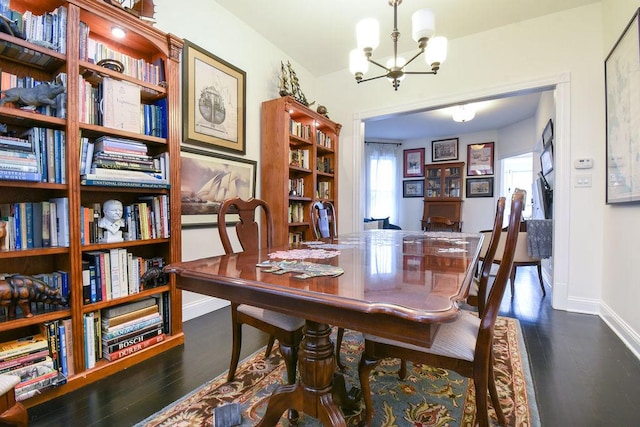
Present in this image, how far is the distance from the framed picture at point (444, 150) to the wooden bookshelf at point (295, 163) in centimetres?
398

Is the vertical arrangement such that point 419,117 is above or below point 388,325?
above

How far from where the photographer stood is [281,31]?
3.12 metres

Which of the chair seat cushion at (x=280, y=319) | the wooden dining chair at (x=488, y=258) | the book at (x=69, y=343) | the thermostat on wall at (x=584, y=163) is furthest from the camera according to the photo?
the thermostat on wall at (x=584, y=163)

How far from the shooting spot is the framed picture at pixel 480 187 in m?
6.39

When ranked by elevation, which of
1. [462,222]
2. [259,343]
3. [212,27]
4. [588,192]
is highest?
[212,27]

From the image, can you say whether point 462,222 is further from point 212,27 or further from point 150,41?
point 150,41

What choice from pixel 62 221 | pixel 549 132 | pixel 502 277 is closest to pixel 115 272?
pixel 62 221

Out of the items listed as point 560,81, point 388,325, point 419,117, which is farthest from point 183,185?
point 419,117

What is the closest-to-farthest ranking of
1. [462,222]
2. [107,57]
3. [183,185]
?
[107,57], [183,185], [462,222]

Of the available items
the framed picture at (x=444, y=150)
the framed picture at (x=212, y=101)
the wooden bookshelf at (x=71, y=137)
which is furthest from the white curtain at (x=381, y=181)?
the wooden bookshelf at (x=71, y=137)

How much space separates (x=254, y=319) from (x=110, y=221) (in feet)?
3.54

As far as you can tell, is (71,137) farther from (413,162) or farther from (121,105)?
(413,162)

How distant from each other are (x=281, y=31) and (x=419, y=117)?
10.7 feet

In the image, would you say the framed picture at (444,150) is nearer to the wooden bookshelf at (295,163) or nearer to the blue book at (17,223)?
the wooden bookshelf at (295,163)
